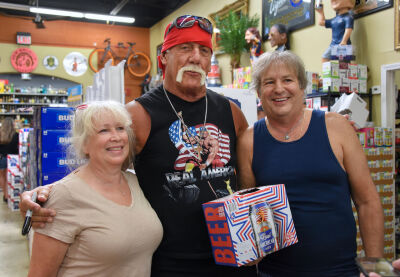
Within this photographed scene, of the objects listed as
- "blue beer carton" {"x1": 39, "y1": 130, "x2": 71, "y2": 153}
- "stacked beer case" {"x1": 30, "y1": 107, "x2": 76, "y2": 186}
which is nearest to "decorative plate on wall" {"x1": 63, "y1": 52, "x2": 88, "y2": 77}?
"stacked beer case" {"x1": 30, "y1": 107, "x2": 76, "y2": 186}

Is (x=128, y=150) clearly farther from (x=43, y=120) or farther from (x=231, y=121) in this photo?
(x=43, y=120)

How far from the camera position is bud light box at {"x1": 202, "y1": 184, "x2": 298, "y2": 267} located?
1347mm

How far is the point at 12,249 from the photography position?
5.01m

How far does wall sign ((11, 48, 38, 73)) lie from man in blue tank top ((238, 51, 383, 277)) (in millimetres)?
11230

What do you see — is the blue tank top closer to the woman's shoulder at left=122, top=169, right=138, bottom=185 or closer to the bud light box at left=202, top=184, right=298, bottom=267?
the bud light box at left=202, top=184, right=298, bottom=267

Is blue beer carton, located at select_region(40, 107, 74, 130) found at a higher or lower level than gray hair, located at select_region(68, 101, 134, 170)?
higher

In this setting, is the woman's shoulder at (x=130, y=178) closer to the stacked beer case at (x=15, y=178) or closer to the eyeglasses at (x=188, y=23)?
the eyeglasses at (x=188, y=23)

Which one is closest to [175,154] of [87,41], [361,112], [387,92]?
[361,112]

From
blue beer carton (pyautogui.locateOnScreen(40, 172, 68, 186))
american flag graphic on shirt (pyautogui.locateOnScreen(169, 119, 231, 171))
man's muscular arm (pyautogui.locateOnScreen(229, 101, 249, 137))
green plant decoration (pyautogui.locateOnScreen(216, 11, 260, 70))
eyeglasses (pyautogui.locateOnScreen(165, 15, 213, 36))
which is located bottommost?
blue beer carton (pyautogui.locateOnScreen(40, 172, 68, 186))

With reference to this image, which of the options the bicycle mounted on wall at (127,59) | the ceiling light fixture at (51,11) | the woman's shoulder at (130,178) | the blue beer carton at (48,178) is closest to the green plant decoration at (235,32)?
the blue beer carton at (48,178)

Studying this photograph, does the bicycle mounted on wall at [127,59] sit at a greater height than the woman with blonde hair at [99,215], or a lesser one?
greater

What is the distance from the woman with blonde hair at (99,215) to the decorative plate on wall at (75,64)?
11.0m

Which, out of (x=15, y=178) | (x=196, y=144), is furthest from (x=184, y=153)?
(x=15, y=178)

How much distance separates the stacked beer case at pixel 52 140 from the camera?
3471mm
